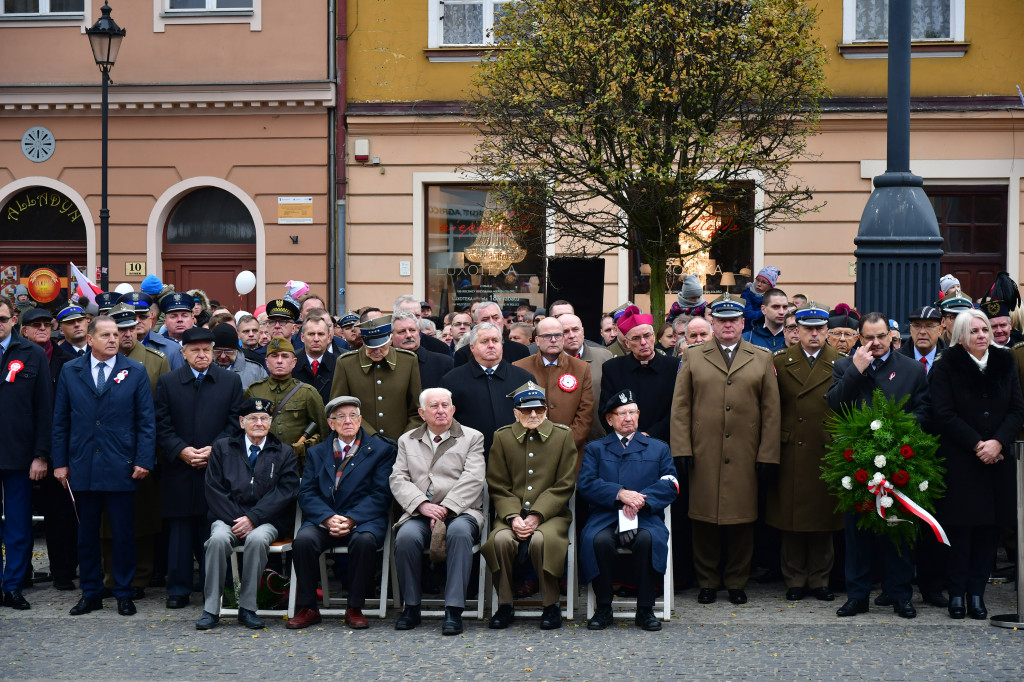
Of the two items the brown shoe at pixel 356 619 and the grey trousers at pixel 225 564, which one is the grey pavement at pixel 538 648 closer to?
the brown shoe at pixel 356 619

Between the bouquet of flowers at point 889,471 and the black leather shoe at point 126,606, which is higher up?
the bouquet of flowers at point 889,471

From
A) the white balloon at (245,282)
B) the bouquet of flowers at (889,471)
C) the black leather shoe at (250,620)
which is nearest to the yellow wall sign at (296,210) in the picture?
the white balloon at (245,282)

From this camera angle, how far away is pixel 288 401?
9.38m

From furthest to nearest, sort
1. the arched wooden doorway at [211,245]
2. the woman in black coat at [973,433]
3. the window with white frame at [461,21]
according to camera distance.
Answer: the arched wooden doorway at [211,245] < the window with white frame at [461,21] < the woman in black coat at [973,433]

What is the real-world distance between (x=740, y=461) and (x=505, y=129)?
22.7ft

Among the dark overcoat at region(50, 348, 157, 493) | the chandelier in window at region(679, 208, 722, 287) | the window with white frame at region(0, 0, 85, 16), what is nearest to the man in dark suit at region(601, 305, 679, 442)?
the dark overcoat at region(50, 348, 157, 493)

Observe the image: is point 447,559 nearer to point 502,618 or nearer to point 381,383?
point 502,618

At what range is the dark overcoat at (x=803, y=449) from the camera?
29.8 feet

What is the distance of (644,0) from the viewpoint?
13.6 metres

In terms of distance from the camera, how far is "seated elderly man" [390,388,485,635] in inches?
329

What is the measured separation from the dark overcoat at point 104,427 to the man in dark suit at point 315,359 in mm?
1427

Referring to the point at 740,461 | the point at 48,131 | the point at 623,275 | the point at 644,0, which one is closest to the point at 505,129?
the point at 644,0

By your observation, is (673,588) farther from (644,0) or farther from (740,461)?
(644,0)

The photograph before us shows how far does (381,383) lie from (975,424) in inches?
169
